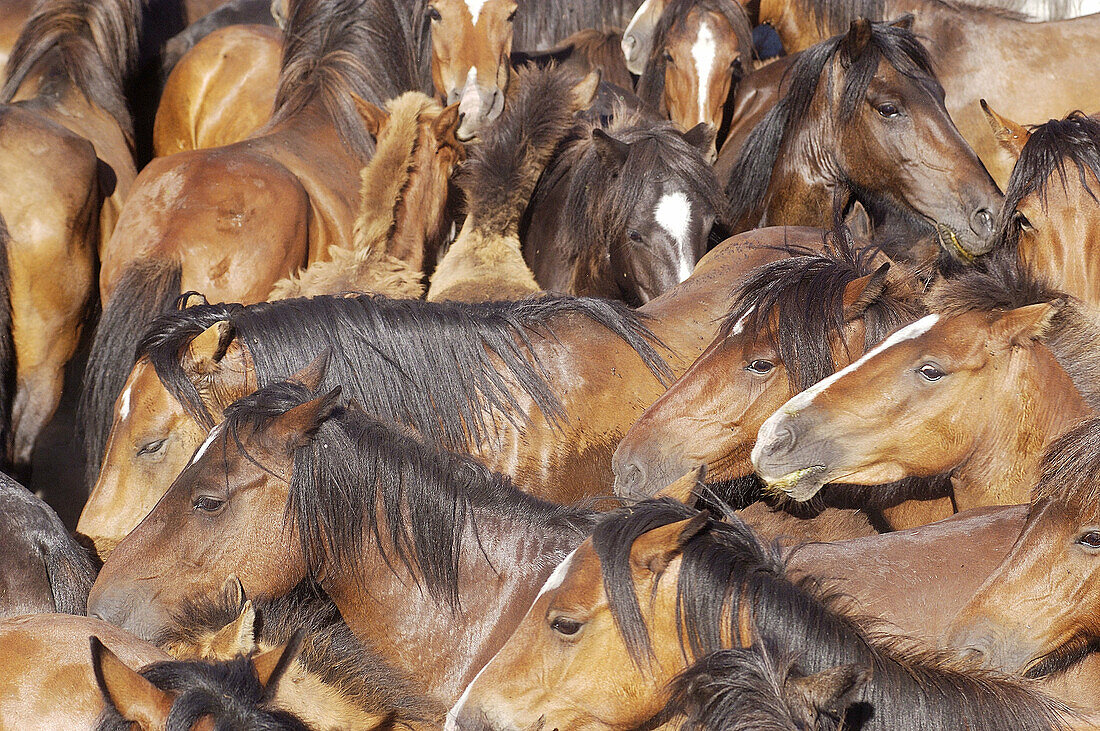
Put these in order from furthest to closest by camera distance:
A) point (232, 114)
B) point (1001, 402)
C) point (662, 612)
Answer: point (232, 114) → point (1001, 402) → point (662, 612)

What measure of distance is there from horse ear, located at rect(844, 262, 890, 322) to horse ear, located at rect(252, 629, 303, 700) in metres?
1.83

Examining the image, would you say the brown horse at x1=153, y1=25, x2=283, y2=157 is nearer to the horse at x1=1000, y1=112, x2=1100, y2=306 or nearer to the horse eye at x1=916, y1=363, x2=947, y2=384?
the horse at x1=1000, y1=112, x2=1100, y2=306

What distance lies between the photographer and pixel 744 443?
3.16 m

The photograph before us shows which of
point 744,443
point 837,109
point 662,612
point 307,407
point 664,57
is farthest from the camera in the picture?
point 664,57

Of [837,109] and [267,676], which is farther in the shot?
[837,109]

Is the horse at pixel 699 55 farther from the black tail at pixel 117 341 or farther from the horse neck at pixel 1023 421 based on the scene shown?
the horse neck at pixel 1023 421

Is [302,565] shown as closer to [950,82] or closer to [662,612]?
[662,612]

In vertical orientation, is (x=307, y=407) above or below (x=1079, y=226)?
below

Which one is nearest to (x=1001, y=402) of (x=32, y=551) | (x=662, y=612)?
(x=662, y=612)

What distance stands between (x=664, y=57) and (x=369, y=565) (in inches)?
152

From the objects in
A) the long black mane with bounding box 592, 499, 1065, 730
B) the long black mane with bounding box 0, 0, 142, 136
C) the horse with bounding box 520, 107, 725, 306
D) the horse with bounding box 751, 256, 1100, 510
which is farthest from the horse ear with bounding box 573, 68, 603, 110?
the long black mane with bounding box 592, 499, 1065, 730

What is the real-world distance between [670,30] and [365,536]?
3.86m

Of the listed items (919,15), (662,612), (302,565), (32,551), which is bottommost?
(32,551)

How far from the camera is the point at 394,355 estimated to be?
312 cm
